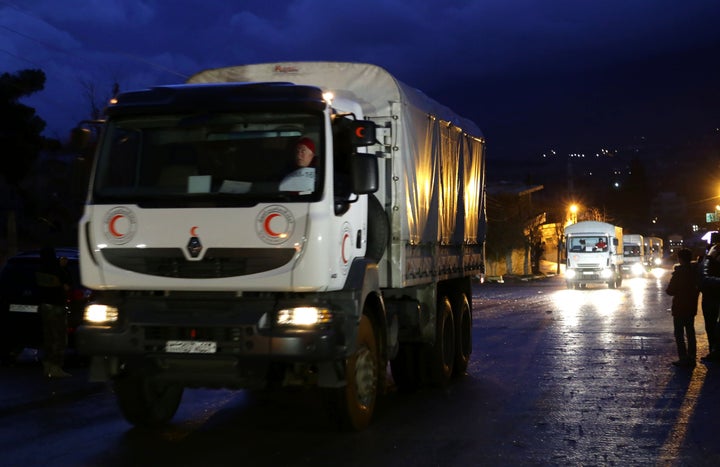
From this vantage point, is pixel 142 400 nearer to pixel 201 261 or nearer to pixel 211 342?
pixel 211 342

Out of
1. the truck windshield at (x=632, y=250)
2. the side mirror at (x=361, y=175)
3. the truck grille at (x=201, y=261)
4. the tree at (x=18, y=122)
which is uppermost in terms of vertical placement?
the tree at (x=18, y=122)

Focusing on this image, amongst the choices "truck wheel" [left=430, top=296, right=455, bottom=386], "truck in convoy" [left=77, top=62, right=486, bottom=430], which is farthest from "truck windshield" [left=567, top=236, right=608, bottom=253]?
"truck in convoy" [left=77, top=62, right=486, bottom=430]

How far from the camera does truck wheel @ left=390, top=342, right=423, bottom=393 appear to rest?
11.3m

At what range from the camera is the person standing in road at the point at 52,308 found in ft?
39.6

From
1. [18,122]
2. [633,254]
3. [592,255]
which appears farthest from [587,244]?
[18,122]

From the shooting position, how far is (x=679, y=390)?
36.7 feet

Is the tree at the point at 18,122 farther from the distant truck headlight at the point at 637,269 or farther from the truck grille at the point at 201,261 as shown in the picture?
the distant truck headlight at the point at 637,269

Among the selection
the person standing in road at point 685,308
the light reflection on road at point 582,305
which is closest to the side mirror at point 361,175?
the person standing in road at point 685,308

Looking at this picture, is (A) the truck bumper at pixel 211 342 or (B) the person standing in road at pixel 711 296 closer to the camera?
(A) the truck bumper at pixel 211 342

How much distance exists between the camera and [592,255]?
44.9 metres

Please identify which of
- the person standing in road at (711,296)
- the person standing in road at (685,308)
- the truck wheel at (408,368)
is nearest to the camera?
the truck wheel at (408,368)

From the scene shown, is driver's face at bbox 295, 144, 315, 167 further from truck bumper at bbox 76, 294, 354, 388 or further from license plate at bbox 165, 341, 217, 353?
license plate at bbox 165, 341, 217, 353

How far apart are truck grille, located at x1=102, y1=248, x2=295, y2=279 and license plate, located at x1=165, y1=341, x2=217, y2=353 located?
21.2 inches

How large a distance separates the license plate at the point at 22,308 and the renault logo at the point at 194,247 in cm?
664
